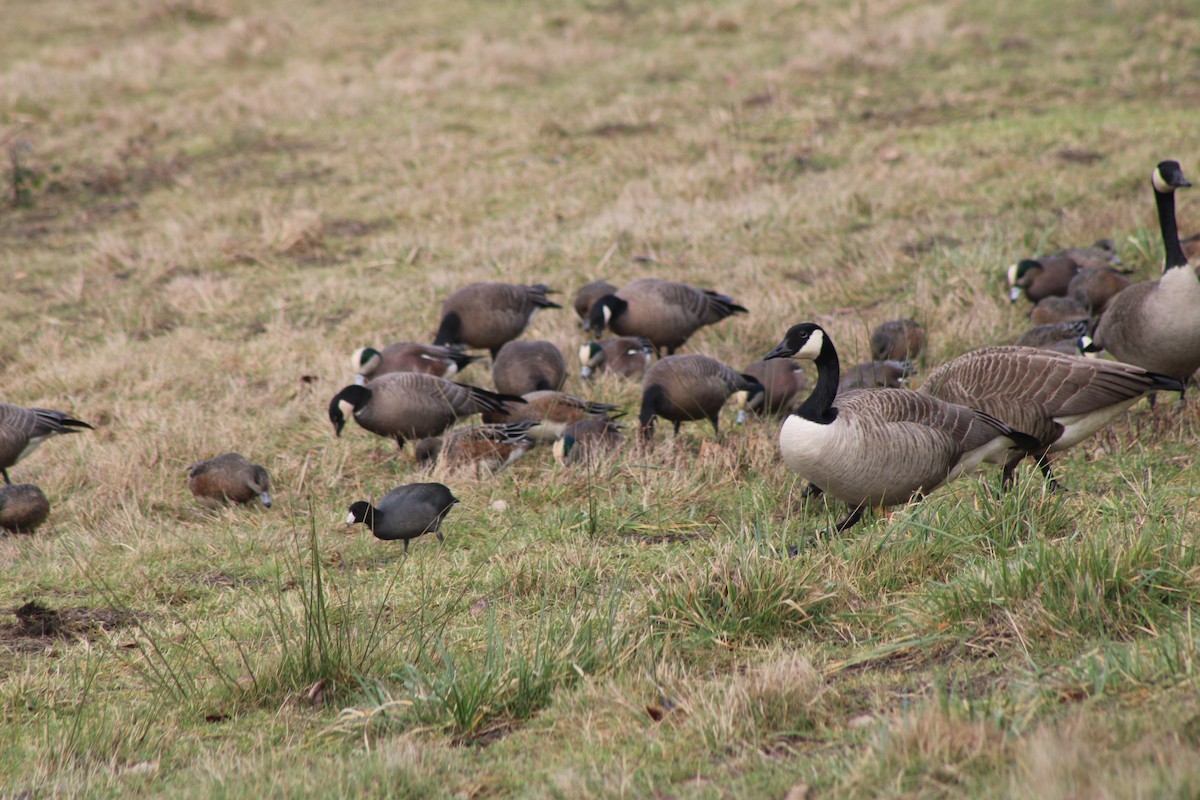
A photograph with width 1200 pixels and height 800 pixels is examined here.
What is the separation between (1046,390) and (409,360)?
514 centimetres

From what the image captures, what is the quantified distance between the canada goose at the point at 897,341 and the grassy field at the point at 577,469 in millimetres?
174

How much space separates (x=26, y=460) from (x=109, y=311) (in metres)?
3.42

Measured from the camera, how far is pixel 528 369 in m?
8.91

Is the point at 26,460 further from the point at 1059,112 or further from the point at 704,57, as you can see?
the point at 704,57

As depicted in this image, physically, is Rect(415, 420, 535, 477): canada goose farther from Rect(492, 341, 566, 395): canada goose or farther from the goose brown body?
the goose brown body

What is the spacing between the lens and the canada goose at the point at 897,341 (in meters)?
8.44

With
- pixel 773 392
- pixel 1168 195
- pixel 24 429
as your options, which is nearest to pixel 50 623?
pixel 24 429

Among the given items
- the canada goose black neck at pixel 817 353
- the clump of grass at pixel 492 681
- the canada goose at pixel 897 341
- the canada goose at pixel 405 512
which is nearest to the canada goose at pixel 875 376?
the canada goose at pixel 897 341

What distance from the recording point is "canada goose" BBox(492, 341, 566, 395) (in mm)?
8867

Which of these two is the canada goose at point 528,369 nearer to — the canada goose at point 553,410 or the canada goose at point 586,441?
the canada goose at point 553,410

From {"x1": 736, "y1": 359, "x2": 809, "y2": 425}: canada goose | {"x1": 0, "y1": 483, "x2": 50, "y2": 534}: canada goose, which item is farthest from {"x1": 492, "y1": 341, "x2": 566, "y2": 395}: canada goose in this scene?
{"x1": 0, "y1": 483, "x2": 50, "y2": 534}: canada goose

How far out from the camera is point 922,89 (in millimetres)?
16906

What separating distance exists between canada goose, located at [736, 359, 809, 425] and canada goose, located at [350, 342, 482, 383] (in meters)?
2.61

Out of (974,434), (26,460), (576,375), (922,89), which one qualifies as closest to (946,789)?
(974,434)
